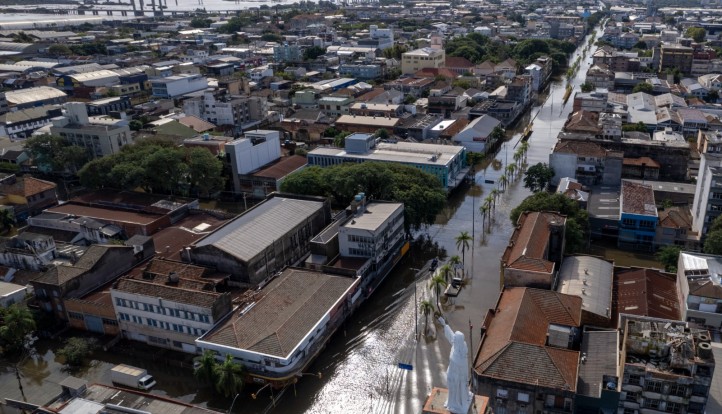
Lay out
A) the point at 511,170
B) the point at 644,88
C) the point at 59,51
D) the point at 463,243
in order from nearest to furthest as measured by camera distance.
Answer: the point at 463,243
the point at 511,170
the point at 644,88
the point at 59,51

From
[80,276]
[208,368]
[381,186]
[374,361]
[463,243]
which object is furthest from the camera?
[381,186]

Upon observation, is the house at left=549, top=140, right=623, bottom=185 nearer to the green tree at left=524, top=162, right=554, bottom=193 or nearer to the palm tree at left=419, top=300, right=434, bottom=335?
the green tree at left=524, top=162, right=554, bottom=193

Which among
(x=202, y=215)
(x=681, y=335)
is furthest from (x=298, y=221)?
(x=681, y=335)

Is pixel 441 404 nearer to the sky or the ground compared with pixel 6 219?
nearer to the sky

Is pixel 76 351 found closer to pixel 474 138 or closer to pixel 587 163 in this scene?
pixel 587 163

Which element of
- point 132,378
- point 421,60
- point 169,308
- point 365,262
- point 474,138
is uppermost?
point 421,60

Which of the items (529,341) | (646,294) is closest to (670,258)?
(646,294)
